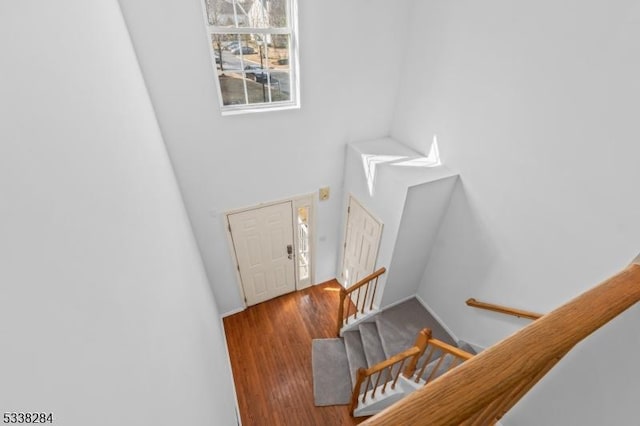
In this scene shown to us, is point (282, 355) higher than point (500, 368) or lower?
lower

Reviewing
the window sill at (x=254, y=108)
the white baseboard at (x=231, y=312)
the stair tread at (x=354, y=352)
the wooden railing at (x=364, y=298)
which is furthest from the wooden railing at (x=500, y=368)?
the white baseboard at (x=231, y=312)

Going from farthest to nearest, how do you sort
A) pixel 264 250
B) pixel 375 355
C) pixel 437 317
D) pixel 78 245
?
1. pixel 264 250
2. pixel 437 317
3. pixel 375 355
4. pixel 78 245

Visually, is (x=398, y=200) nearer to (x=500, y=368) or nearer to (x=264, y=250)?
(x=264, y=250)

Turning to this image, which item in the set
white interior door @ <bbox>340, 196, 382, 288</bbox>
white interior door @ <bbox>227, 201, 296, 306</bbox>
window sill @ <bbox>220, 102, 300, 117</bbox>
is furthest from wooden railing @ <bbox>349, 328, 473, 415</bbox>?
window sill @ <bbox>220, 102, 300, 117</bbox>

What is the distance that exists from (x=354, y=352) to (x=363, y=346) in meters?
0.18

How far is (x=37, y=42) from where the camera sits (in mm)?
893

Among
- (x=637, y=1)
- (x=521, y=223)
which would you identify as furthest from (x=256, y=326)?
(x=637, y=1)

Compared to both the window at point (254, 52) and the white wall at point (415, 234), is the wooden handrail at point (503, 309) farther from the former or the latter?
the window at point (254, 52)

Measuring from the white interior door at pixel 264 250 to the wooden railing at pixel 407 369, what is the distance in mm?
2027

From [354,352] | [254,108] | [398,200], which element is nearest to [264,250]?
[354,352]

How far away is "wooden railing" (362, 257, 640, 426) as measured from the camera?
479mm

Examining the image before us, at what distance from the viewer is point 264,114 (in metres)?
3.22

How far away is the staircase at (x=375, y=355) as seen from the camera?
3.33 meters

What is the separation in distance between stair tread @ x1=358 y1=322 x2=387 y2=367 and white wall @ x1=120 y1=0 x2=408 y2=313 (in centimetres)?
198
